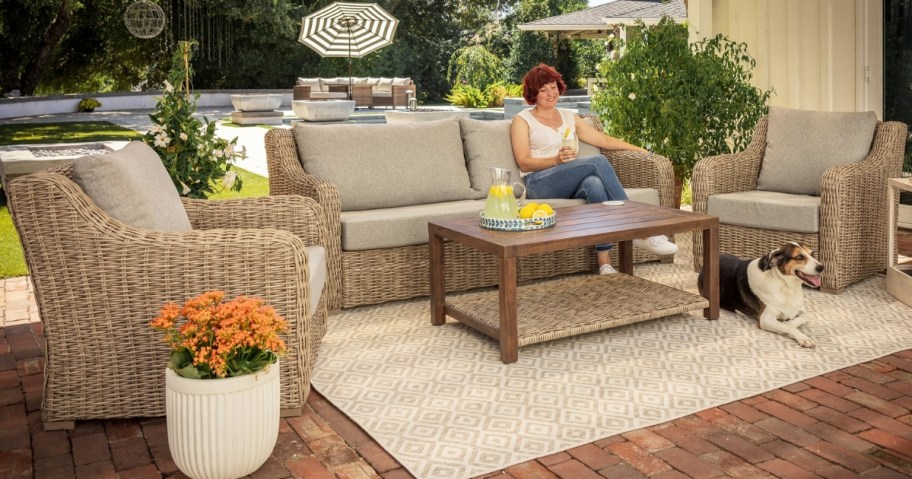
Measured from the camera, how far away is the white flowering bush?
4.36 m

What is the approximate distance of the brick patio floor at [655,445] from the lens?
2.61m

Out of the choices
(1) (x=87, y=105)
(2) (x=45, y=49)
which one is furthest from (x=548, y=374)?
(2) (x=45, y=49)

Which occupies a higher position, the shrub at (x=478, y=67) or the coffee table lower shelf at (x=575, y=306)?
the shrub at (x=478, y=67)

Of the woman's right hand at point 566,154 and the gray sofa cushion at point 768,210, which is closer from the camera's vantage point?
the gray sofa cushion at point 768,210

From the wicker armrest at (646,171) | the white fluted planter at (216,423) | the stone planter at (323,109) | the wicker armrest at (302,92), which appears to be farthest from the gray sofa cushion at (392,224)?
the wicker armrest at (302,92)

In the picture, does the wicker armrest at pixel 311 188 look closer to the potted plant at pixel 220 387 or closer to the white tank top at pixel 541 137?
the white tank top at pixel 541 137

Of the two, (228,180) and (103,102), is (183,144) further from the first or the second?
(103,102)

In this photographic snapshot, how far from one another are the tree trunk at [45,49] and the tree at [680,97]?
18284mm

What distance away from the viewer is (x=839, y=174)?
4480 mm

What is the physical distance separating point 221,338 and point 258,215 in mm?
1287

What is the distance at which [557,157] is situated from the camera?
5059 mm

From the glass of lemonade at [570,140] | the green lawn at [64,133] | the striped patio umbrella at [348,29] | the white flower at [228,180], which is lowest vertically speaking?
the white flower at [228,180]

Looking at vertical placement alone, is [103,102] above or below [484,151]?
above

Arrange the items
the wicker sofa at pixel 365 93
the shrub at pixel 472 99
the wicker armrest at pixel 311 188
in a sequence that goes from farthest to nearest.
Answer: the wicker sofa at pixel 365 93 < the shrub at pixel 472 99 < the wicker armrest at pixel 311 188
